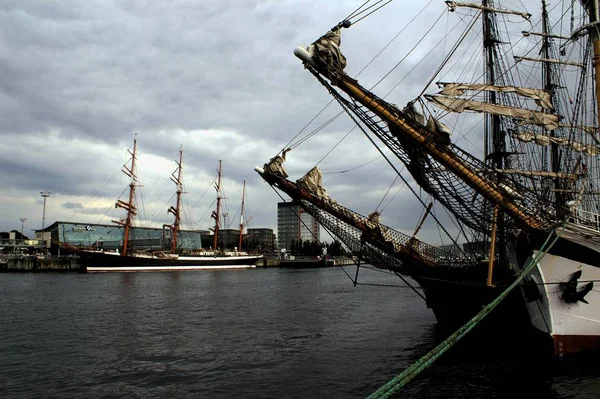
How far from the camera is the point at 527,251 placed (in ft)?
44.8

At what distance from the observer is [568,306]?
41.0ft

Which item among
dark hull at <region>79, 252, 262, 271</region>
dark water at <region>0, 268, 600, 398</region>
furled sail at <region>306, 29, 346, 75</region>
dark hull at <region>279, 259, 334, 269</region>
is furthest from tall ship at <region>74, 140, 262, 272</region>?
furled sail at <region>306, 29, 346, 75</region>

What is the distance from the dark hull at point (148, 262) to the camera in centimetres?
7631

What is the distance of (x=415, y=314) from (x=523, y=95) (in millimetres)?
13569

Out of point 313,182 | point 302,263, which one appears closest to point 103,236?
point 302,263

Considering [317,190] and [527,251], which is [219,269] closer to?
[317,190]

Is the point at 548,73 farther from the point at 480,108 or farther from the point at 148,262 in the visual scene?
the point at 148,262

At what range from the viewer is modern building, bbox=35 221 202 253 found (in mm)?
100188

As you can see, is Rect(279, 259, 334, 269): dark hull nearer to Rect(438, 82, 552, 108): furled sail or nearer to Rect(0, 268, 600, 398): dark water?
Rect(0, 268, 600, 398): dark water

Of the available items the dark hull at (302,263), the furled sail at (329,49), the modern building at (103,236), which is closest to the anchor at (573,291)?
the furled sail at (329,49)

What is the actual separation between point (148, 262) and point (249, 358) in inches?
2819

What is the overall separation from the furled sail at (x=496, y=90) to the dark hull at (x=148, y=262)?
7182 centimetres

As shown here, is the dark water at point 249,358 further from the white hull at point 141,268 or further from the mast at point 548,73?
the white hull at point 141,268

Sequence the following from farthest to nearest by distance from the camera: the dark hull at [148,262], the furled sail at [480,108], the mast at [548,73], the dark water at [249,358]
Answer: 1. the dark hull at [148,262]
2. the mast at [548,73]
3. the furled sail at [480,108]
4. the dark water at [249,358]
